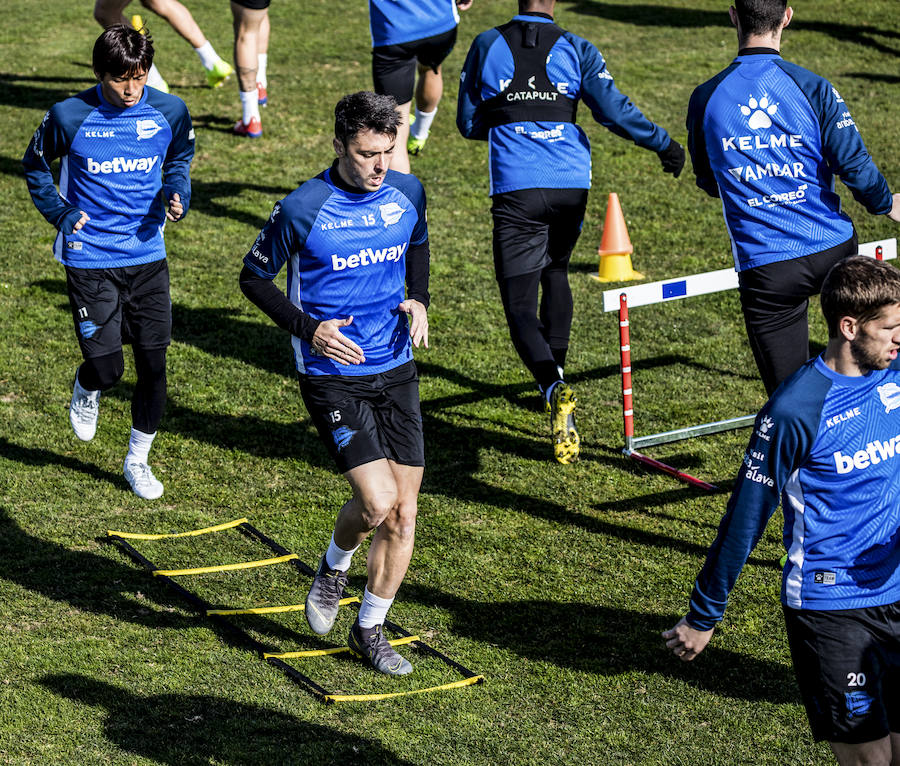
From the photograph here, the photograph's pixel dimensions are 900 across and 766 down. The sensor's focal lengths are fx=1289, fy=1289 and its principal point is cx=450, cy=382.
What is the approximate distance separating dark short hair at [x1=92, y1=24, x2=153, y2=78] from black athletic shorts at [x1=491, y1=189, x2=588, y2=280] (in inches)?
95.5

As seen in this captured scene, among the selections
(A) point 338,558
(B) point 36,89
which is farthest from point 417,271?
(B) point 36,89

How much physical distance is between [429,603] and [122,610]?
1.53 meters

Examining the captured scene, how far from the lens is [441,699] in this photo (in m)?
5.64

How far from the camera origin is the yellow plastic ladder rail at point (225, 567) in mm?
6719

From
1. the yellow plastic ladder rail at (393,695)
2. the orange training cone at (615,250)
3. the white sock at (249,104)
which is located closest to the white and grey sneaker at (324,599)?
the yellow plastic ladder rail at (393,695)

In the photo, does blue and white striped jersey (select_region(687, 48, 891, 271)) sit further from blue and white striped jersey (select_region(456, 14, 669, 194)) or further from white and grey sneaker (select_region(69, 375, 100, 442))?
white and grey sneaker (select_region(69, 375, 100, 442))

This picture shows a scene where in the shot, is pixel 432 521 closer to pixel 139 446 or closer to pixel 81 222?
pixel 139 446

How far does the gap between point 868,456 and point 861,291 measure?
21.0 inches

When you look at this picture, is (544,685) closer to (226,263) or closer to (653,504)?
(653,504)

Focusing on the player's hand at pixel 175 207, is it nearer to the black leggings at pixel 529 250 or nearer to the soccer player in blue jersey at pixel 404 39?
the black leggings at pixel 529 250

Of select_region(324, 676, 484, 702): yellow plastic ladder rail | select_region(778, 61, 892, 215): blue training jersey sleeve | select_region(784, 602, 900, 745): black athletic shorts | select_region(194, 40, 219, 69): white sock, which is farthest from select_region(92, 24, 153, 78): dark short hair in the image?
select_region(194, 40, 219, 69): white sock

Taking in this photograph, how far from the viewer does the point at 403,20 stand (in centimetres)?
1042

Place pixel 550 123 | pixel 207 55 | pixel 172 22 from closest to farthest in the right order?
pixel 550 123, pixel 172 22, pixel 207 55

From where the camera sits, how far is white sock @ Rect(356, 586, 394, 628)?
19.2 ft
